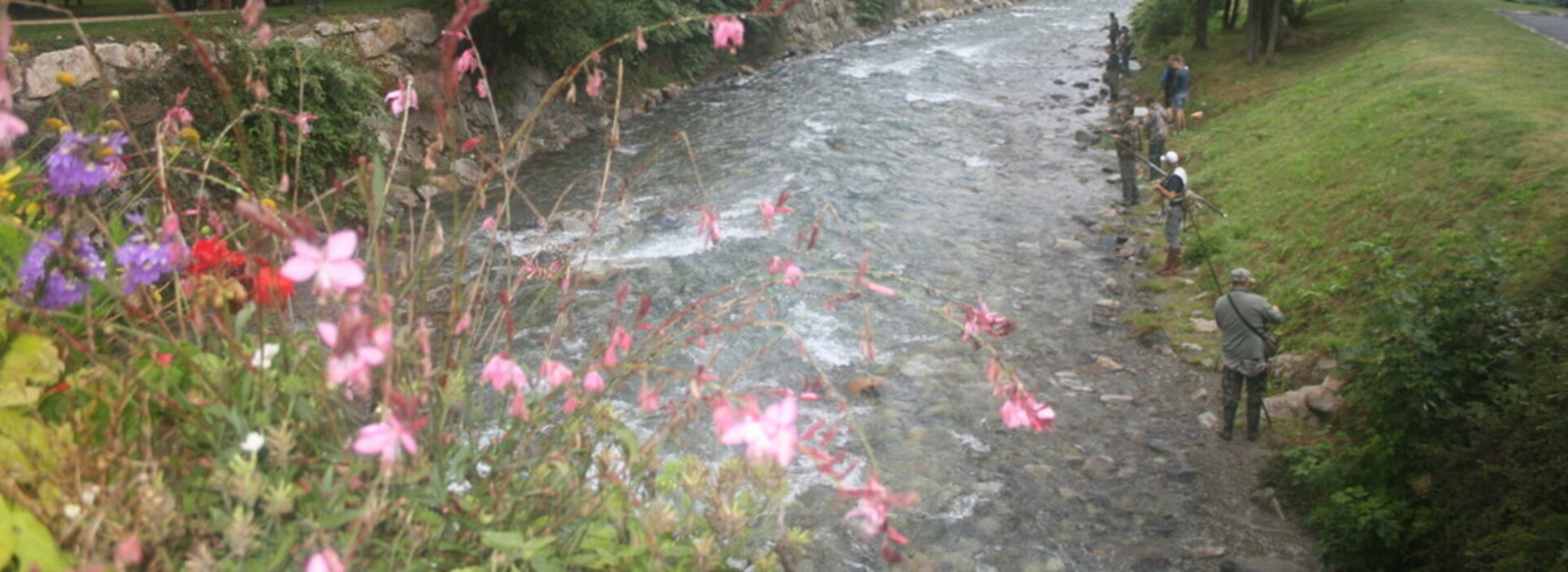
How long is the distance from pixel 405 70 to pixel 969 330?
18.3 m

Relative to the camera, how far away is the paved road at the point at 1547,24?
22.4 meters

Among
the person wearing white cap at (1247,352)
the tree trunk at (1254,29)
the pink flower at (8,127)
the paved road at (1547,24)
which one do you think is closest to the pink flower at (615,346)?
the pink flower at (8,127)

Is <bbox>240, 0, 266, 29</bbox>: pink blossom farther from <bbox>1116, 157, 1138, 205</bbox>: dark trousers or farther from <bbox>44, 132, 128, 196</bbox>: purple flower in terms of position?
<bbox>1116, 157, 1138, 205</bbox>: dark trousers

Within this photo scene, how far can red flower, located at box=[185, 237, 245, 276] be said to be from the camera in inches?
100.0

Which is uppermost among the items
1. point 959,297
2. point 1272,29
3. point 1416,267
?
point 1416,267

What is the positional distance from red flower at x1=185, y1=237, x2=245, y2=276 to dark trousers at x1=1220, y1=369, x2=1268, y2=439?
26.5ft

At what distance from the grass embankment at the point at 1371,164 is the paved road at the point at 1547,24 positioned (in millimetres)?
1264

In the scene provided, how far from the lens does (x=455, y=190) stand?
103 inches

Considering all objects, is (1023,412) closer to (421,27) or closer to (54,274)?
(54,274)

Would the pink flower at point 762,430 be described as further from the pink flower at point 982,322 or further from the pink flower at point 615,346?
→ the pink flower at point 982,322

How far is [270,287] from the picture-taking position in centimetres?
243

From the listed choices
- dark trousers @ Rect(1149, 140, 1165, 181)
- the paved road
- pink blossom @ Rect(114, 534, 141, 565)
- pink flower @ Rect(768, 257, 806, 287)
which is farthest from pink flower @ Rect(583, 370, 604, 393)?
the paved road

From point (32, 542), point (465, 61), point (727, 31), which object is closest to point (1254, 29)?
point (727, 31)

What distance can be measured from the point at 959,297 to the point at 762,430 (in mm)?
10024
